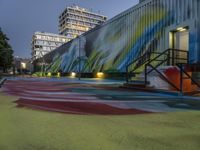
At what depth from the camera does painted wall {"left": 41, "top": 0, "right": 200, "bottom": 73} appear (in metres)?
11.1

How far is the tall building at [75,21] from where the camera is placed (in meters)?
97.5

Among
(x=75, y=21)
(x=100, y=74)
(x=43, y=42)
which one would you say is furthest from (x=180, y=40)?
(x=75, y=21)

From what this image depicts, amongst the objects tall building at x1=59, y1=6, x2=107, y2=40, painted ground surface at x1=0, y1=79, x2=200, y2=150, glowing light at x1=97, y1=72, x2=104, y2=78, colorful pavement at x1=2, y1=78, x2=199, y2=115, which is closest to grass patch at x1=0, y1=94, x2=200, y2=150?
painted ground surface at x1=0, y1=79, x2=200, y2=150

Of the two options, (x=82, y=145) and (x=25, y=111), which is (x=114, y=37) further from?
(x=82, y=145)

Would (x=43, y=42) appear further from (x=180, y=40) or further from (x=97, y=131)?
(x=97, y=131)

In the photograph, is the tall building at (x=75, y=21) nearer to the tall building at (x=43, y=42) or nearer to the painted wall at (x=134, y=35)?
the tall building at (x=43, y=42)

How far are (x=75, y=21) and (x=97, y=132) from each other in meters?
99.6

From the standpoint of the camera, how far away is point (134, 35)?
1564 cm

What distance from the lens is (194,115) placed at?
13.3 ft

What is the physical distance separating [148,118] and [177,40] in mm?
9243

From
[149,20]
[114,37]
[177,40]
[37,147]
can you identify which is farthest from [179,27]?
[37,147]

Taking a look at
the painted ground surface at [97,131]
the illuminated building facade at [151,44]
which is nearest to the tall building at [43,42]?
the illuminated building facade at [151,44]

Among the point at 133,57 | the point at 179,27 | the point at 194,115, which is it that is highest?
the point at 179,27

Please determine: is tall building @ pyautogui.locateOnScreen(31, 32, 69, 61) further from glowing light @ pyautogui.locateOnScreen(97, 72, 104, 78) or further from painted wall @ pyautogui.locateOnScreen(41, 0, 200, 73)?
glowing light @ pyautogui.locateOnScreen(97, 72, 104, 78)
